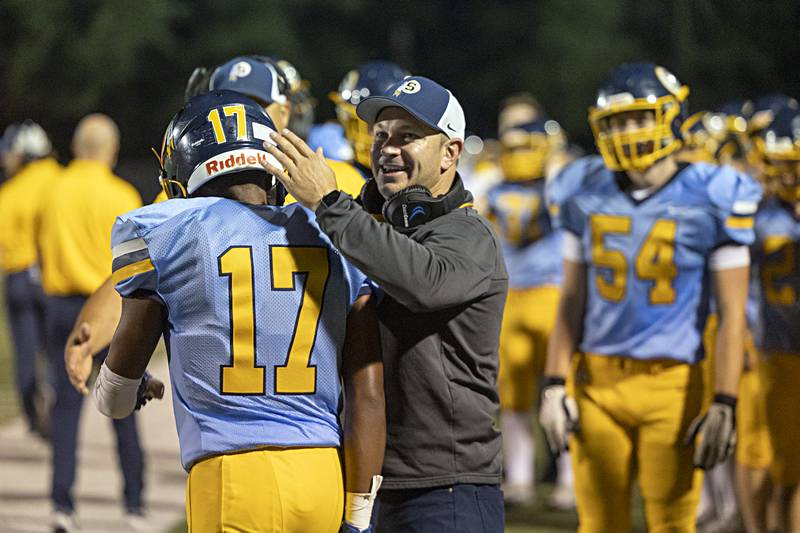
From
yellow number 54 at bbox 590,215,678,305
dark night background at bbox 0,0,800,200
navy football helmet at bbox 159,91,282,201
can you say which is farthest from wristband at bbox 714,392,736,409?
dark night background at bbox 0,0,800,200

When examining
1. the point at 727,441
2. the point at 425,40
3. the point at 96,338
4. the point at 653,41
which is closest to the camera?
the point at 96,338

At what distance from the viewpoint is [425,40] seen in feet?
167

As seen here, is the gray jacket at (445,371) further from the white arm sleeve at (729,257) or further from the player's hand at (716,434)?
the white arm sleeve at (729,257)

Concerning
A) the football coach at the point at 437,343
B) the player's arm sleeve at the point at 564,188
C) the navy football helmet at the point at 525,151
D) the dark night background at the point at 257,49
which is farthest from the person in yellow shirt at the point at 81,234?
the dark night background at the point at 257,49

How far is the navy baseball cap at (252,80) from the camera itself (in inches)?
185

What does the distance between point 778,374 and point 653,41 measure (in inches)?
1271

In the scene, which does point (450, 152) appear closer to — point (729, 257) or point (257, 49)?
point (729, 257)

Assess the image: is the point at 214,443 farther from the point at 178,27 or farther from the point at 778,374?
the point at 178,27

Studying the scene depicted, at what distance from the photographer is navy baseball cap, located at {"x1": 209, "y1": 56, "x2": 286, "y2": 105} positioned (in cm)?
471

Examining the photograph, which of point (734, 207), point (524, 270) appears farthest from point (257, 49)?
point (734, 207)

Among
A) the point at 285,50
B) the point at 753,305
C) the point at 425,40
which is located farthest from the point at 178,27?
the point at 753,305

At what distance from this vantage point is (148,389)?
3479 mm

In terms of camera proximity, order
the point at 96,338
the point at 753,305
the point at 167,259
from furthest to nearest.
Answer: the point at 753,305, the point at 96,338, the point at 167,259

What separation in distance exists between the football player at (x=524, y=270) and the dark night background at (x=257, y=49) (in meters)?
26.9
